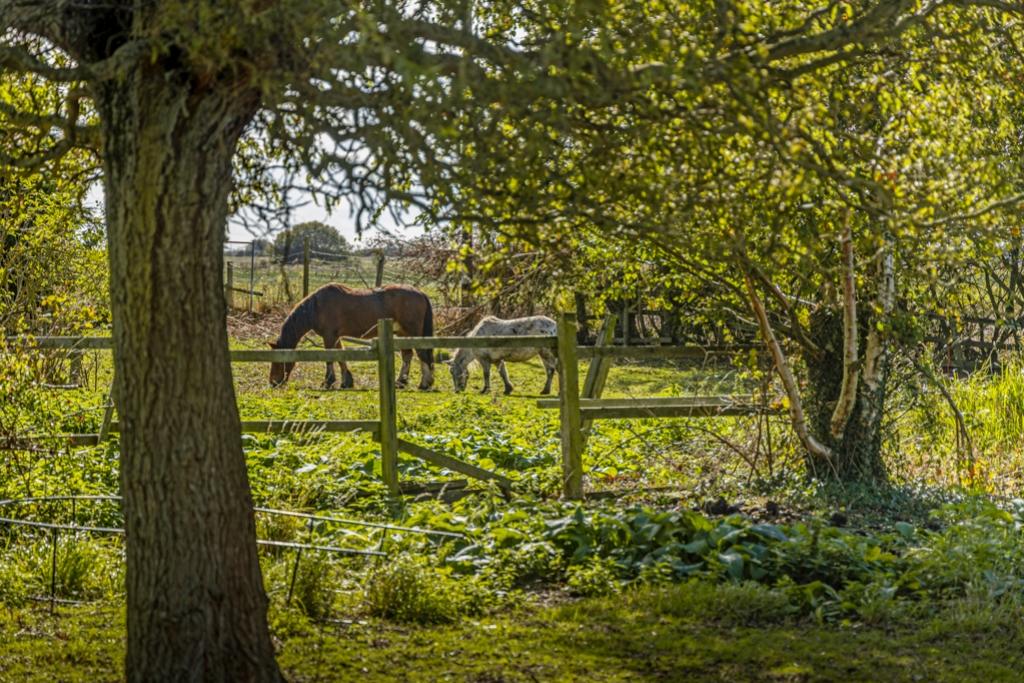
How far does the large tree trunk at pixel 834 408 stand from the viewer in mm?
9625

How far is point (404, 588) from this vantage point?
6523mm

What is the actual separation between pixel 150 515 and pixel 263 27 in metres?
1.97

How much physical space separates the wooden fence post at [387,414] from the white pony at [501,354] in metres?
9.64

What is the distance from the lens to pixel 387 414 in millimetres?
9664

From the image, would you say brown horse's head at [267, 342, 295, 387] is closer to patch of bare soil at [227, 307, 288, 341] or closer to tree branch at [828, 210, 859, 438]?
patch of bare soil at [227, 307, 288, 341]

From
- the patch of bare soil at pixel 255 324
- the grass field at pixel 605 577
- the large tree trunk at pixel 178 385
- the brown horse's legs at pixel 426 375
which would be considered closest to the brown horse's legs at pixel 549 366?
the brown horse's legs at pixel 426 375

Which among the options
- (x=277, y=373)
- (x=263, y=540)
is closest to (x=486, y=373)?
(x=277, y=373)

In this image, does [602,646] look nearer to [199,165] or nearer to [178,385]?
[178,385]

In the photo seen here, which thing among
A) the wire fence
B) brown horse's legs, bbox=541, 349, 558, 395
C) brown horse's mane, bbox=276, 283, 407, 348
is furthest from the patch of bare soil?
the wire fence

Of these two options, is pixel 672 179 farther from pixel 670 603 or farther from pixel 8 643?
pixel 8 643

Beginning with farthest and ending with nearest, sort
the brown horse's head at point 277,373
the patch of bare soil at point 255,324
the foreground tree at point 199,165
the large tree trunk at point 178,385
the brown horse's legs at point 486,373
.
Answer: the patch of bare soil at point 255,324, the brown horse's legs at point 486,373, the brown horse's head at point 277,373, the large tree trunk at point 178,385, the foreground tree at point 199,165

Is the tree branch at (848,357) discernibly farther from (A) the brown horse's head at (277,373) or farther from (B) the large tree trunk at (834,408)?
(A) the brown horse's head at (277,373)

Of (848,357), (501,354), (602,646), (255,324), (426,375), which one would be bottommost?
(602,646)

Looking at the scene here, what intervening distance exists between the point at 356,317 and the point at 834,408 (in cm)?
1209
